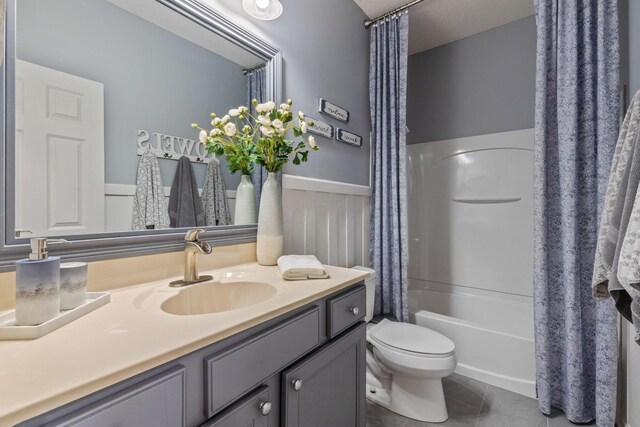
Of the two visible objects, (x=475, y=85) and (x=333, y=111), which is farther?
(x=475, y=85)

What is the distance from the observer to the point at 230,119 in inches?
50.3

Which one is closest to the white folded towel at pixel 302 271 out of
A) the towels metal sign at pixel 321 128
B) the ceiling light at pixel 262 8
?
the towels metal sign at pixel 321 128

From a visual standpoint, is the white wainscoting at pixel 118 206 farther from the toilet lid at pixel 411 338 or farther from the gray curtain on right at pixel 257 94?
the toilet lid at pixel 411 338

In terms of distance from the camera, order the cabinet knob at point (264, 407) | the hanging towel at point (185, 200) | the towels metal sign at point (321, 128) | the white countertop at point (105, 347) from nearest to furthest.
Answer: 1. the white countertop at point (105, 347)
2. the cabinet knob at point (264, 407)
3. the hanging towel at point (185, 200)
4. the towels metal sign at point (321, 128)

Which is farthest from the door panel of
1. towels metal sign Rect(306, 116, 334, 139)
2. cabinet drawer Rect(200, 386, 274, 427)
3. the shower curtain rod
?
the shower curtain rod

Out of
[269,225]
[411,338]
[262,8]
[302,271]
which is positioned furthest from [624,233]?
[262,8]

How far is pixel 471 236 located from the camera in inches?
97.0

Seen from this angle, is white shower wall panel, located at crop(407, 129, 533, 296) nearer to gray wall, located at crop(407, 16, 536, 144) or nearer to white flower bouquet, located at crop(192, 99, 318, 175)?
gray wall, located at crop(407, 16, 536, 144)

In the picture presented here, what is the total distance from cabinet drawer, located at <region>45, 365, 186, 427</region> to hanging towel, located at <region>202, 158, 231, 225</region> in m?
0.72

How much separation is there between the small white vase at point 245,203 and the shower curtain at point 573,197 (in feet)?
4.78

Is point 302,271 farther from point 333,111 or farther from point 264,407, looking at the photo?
point 333,111

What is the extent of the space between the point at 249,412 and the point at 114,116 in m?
0.92

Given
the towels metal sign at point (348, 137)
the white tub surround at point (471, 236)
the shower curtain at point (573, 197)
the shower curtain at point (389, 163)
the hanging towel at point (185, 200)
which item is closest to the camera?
the hanging towel at point (185, 200)

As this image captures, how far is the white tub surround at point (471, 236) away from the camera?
2211 mm
